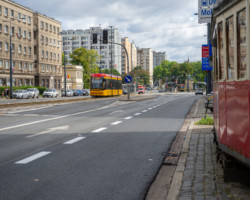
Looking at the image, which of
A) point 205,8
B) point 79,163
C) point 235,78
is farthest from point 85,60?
point 235,78

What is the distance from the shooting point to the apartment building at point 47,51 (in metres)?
81.2

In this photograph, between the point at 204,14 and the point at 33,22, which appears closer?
the point at 204,14

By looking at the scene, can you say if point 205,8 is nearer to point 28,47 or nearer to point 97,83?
point 97,83

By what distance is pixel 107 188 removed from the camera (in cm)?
539

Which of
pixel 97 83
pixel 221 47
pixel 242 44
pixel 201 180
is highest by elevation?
pixel 97 83

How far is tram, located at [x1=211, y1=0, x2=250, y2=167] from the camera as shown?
448 cm

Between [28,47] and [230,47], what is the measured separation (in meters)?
74.7

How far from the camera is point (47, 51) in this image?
281 ft

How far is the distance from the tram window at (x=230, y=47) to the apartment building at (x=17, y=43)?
6161 centimetres

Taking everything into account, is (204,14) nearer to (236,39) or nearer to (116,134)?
(116,134)

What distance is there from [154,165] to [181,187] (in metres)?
1.84

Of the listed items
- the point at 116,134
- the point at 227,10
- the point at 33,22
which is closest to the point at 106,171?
the point at 227,10

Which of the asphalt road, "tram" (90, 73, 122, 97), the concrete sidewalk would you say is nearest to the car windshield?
"tram" (90, 73, 122, 97)

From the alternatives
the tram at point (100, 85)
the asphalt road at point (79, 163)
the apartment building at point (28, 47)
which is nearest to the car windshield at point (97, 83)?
the tram at point (100, 85)
